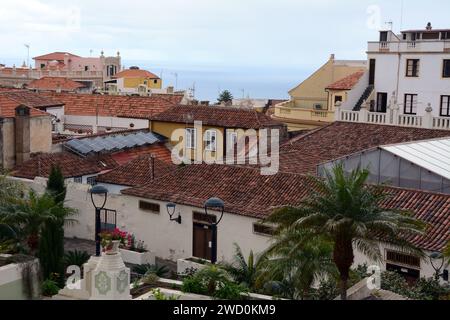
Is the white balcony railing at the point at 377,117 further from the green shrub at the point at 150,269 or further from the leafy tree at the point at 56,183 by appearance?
the leafy tree at the point at 56,183

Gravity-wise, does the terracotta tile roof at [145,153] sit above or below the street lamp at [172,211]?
above

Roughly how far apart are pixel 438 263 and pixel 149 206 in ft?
40.3

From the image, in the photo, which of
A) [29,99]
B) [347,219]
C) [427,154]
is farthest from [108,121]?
[347,219]

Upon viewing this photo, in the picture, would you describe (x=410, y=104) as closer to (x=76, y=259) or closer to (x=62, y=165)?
(x=62, y=165)

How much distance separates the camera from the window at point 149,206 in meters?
27.6

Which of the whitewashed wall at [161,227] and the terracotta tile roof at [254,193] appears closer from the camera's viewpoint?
the terracotta tile roof at [254,193]

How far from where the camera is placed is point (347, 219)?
592 inches

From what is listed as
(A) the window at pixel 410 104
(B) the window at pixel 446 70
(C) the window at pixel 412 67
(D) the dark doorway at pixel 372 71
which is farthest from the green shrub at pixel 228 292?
(D) the dark doorway at pixel 372 71

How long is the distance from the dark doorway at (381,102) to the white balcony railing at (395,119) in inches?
156

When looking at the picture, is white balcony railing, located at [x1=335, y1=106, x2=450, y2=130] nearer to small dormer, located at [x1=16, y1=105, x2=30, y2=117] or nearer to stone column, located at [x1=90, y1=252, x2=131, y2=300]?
small dormer, located at [x1=16, y1=105, x2=30, y2=117]
